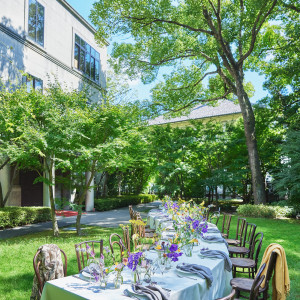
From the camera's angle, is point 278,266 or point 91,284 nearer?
point 91,284

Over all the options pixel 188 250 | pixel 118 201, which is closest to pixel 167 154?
pixel 118 201

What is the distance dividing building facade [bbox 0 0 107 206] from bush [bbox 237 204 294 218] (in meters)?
9.56

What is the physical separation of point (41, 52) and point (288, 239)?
1350 centimetres

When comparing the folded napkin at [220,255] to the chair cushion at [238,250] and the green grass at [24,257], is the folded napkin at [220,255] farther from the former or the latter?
the green grass at [24,257]

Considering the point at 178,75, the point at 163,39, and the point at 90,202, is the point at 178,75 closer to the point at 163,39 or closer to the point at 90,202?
the point at 163,39

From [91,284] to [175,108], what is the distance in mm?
17324

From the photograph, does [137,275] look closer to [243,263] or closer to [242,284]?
[242,284]

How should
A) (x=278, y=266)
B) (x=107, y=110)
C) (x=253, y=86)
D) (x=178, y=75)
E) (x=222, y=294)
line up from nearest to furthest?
(x=278, y=266) < (x=222, y=294) < (x=107, y=110) < (x=178, y=75) < (x=253, y=86)

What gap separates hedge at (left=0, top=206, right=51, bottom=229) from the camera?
451 inches

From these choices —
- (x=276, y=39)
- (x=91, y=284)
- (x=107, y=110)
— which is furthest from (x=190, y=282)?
(x=276, y=39)

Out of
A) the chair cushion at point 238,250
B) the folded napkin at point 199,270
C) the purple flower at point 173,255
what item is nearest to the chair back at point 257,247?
the chair cushion at point 238,250

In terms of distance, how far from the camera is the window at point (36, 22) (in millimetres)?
14031

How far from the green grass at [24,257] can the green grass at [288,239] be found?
4340mm

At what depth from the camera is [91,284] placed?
317 centimetres
